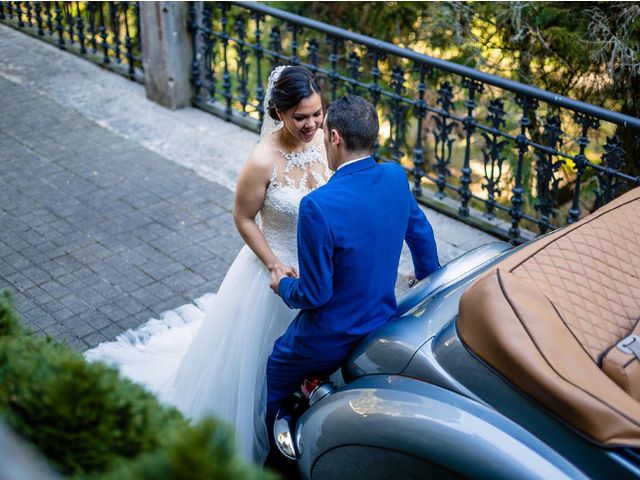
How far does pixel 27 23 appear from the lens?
9.30 m

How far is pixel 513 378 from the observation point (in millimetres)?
Result: 2516

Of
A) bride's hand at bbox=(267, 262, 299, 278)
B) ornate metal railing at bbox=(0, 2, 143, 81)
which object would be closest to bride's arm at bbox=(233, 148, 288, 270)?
bride's hand at bbox=(267, 262, 299, 278)

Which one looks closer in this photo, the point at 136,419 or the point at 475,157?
the point at 136,419

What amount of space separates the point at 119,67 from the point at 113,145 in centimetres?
173

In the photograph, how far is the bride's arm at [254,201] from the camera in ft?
12.2

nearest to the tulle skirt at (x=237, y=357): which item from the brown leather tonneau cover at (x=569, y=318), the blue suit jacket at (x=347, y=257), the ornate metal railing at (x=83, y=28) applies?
the blue suit jacket at (x=347, y=257)

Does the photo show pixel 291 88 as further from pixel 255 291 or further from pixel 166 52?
pixel 166 52

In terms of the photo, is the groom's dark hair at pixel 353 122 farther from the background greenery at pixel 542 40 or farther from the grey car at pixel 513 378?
the background greenery at pixel 542 40

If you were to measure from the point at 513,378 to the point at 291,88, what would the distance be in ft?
5.35

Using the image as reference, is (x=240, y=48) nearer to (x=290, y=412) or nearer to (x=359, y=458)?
(x=290, y=412)

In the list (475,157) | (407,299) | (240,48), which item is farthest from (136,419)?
(475,157)

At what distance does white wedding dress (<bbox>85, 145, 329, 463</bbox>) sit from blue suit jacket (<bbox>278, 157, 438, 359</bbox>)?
567mm

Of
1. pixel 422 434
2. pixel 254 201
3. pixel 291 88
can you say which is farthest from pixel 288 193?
pixel 422 434

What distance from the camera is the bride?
3.64 meters
